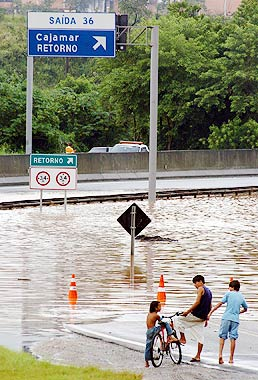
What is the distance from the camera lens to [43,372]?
A: 1429 cm

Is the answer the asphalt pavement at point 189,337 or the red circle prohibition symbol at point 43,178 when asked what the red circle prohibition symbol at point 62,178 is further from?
the asphalt pavement at point 189,337

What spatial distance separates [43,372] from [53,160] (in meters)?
28.5

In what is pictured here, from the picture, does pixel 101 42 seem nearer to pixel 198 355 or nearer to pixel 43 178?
pixel 43 178

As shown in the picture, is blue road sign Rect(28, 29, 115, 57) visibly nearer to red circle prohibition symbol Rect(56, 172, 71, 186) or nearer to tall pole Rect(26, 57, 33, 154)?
tall pole Rect(26, 57, 33, 154)

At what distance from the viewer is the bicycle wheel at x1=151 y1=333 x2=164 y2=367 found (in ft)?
50.9

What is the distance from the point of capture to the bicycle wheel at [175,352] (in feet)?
52.3

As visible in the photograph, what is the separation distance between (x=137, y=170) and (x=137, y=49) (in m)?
17.3

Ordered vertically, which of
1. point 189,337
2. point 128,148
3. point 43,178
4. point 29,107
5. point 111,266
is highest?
point 29,107

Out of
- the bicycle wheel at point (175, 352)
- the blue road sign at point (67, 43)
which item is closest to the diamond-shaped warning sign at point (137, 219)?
the bicycle wheel at point (175, 352)

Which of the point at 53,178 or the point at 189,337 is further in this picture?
the point at 53,178

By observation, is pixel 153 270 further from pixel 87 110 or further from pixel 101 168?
pixel 87 110

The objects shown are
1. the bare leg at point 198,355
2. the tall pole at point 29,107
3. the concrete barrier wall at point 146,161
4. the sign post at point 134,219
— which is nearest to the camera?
the bare leg at point 198,355

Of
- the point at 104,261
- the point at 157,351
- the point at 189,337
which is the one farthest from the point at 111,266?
the point at 157,351

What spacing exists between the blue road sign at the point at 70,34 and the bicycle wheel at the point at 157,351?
1343 inches
